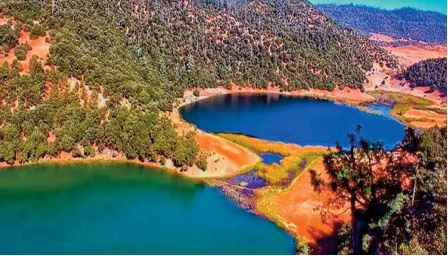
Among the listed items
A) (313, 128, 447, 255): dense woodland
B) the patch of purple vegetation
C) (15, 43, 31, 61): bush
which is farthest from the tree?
(15, 43, 31, 61): bush

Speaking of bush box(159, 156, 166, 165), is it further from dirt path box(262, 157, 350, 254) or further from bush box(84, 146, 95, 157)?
dirt path box(262, 157, 350, 254)

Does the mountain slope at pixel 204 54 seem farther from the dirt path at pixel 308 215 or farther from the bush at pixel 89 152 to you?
the dirt path at pixel 308 215

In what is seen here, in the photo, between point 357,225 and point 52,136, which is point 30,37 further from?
point 357,225

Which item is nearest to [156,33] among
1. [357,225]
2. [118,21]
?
[118,21]

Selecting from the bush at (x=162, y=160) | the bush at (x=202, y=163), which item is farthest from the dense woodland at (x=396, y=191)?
the bush at (x=162, y=160)

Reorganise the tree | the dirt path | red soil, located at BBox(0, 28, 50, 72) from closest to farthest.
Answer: the tree < the dirt path < red soil, located at BBox(0, 28, 50, 72)

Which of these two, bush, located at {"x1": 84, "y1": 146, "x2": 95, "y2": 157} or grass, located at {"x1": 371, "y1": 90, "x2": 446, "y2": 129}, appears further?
grass, located at {"x1": 371, "y1": 90, "x2": 446, "y2": 129}
